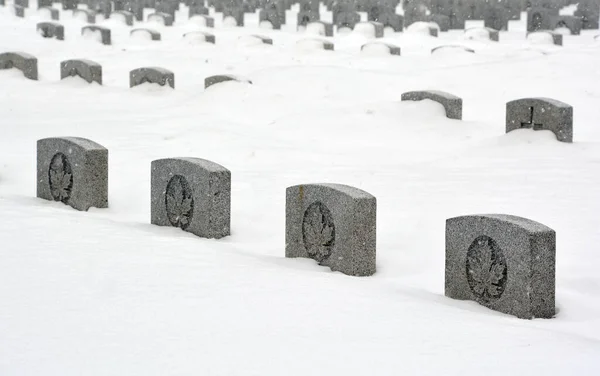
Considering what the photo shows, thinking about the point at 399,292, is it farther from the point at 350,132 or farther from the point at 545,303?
the point at 350,132

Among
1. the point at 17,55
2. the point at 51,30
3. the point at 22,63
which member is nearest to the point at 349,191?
the point at 22,63

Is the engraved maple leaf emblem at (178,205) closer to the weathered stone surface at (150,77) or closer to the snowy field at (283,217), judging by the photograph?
the snowy field at (283,217)

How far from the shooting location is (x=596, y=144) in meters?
11.4

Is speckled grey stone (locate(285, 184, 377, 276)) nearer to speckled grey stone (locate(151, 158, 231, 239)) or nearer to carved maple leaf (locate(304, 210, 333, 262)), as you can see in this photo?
carved maple leaf (locate(304, 210, 333, 262))

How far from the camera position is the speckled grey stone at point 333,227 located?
6.94m

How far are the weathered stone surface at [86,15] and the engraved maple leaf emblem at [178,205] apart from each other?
59.9ft

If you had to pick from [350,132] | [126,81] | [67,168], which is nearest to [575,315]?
[67,168]

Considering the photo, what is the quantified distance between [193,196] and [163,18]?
18.2m

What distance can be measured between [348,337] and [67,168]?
4608mm

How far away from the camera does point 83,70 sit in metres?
16.0

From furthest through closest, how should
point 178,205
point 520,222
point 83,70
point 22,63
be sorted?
point 22,63 → point 83,70 → point 178,205 → point 520,222

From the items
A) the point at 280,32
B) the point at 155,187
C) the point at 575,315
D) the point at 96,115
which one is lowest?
the point at 575,315

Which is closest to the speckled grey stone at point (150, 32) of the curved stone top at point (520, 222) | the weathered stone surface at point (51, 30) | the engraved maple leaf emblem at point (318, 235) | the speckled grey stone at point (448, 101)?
the weathered stone surface at point (51, 30)

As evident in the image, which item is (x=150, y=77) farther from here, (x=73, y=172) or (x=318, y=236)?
(x=318, y=236)
